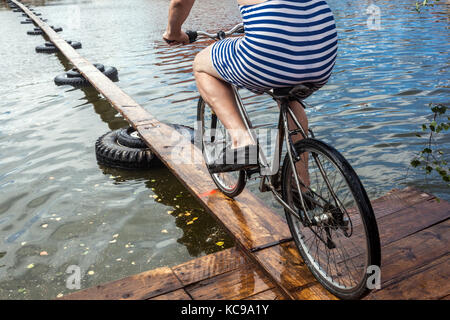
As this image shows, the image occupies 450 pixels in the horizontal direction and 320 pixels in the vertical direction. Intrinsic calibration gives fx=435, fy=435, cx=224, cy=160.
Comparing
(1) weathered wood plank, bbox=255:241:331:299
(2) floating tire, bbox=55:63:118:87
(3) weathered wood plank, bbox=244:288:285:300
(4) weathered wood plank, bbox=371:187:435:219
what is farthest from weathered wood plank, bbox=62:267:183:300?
(2) floating tire, bbox=55:63:118:87

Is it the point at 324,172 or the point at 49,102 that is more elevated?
the point at 324,172

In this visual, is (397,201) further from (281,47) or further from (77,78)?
(77,78)

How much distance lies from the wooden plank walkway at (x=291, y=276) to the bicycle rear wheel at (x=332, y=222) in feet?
0.40

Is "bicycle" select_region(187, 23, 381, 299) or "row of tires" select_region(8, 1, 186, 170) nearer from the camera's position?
"bicycle" select_region(187, 23, 381, 299)

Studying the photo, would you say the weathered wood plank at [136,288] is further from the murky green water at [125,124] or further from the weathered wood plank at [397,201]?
the weathered wood plank at [397,201]

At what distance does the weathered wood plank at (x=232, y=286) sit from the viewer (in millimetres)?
2693

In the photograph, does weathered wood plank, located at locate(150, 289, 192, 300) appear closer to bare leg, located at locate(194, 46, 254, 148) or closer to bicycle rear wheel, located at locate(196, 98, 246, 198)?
bare leg, located at locate(194, 46, 254, 148)

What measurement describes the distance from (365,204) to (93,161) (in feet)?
13.5

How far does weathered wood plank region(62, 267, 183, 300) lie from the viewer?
270 cm

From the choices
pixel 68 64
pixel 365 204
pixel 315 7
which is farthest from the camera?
pixel 68 64

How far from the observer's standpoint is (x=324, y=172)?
8.27 feet

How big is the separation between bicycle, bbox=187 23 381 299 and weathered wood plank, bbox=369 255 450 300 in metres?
0.19

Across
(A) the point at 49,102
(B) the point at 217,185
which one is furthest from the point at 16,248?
(A) the point at 49,102
